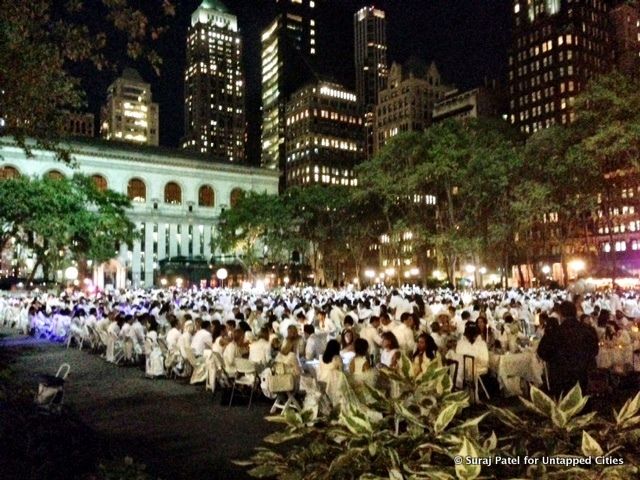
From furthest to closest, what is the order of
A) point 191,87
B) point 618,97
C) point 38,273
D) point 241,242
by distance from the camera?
point 191,87 < point 38,273 < point 241,242 < point 618,97

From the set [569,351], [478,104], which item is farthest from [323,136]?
[569,351]

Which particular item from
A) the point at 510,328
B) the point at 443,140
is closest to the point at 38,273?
the point at 443,140

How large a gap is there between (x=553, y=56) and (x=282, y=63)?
283 ft

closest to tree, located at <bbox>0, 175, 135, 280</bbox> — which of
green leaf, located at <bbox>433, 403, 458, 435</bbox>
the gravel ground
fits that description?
the gravel ground

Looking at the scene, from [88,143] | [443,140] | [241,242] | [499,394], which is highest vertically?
[88,143]

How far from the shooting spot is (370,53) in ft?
582

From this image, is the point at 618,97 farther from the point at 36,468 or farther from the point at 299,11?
the point at 299,11

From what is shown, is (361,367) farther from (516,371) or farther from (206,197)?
(206,197)

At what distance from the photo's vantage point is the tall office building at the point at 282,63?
164375 mm

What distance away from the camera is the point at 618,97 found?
116 ft

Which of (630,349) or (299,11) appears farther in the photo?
(299,11)

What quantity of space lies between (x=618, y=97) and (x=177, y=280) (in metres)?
56.2

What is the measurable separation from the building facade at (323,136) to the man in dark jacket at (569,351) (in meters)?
133

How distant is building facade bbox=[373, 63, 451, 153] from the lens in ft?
445
